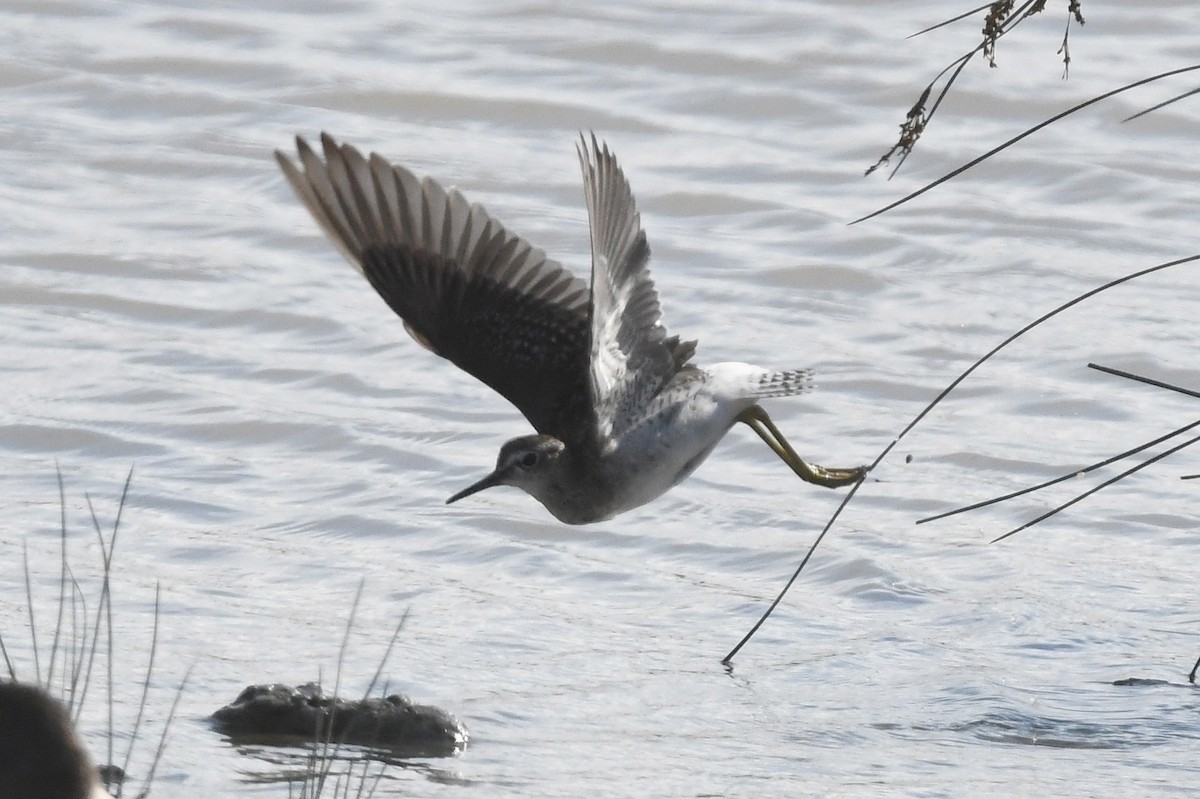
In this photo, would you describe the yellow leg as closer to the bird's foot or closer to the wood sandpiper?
the bird's foot

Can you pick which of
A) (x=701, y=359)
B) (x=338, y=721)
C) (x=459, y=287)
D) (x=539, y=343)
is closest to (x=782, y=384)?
(x=539, y=343)

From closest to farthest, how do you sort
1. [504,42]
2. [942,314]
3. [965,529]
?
[965,529], [942,314], [504,42]

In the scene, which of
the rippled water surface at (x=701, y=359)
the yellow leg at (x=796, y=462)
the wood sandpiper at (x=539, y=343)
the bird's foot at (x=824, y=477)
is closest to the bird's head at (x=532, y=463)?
the wood sandpiper at (x=539, y=343)

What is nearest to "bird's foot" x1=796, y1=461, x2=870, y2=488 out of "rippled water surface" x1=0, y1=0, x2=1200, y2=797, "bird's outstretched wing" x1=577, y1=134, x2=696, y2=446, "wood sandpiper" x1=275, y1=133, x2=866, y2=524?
"rippled water surface" x1=0, y1=0, x2=1200, y2=797

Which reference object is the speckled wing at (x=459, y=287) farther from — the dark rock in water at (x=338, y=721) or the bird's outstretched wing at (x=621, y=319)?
the dark rock in water at (x=338, y=721)

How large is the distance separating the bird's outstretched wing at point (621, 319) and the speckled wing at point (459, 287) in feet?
0.52

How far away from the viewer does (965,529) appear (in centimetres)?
776

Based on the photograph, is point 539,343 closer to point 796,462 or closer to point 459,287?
point 459,287

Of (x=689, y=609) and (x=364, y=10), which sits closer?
(x=689, y=609)

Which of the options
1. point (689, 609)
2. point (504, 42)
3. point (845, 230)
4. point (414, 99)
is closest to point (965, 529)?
point (689, 609)

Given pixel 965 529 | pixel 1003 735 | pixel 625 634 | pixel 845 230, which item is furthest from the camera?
pixel 845 230

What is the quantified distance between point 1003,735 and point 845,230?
215 inches

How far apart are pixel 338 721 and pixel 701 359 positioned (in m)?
4.02

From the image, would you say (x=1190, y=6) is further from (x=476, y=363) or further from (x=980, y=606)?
(x=476, y=363)
